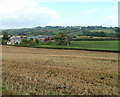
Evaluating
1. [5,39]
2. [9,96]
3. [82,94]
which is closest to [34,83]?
[9,96]

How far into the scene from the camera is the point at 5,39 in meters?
84.6

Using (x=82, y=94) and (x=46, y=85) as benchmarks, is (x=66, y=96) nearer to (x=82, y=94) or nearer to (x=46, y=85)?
(x=82, y=94)

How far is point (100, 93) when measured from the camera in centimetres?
736

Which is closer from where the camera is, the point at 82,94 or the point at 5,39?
the point at 82,94

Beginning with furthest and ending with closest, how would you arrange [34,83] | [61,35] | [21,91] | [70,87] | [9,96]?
[61,35] < [34,83] < [70,87] < [21,91] < [9,96]

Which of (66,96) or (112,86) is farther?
(112,86)

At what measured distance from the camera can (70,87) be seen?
8.09 metres

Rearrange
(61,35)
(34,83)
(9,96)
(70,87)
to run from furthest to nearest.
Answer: (61,35)
(34,83)
(70,87)
(9,96)

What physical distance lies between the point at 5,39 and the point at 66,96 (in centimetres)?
8139

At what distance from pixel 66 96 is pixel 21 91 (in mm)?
1763

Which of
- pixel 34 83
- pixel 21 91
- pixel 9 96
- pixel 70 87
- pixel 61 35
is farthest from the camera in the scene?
pixel 61 35

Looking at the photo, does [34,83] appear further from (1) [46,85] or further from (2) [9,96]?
(2) [9,96]

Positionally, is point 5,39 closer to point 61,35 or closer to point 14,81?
point 61,35

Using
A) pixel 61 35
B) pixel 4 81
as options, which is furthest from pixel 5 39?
pixel 4 81
